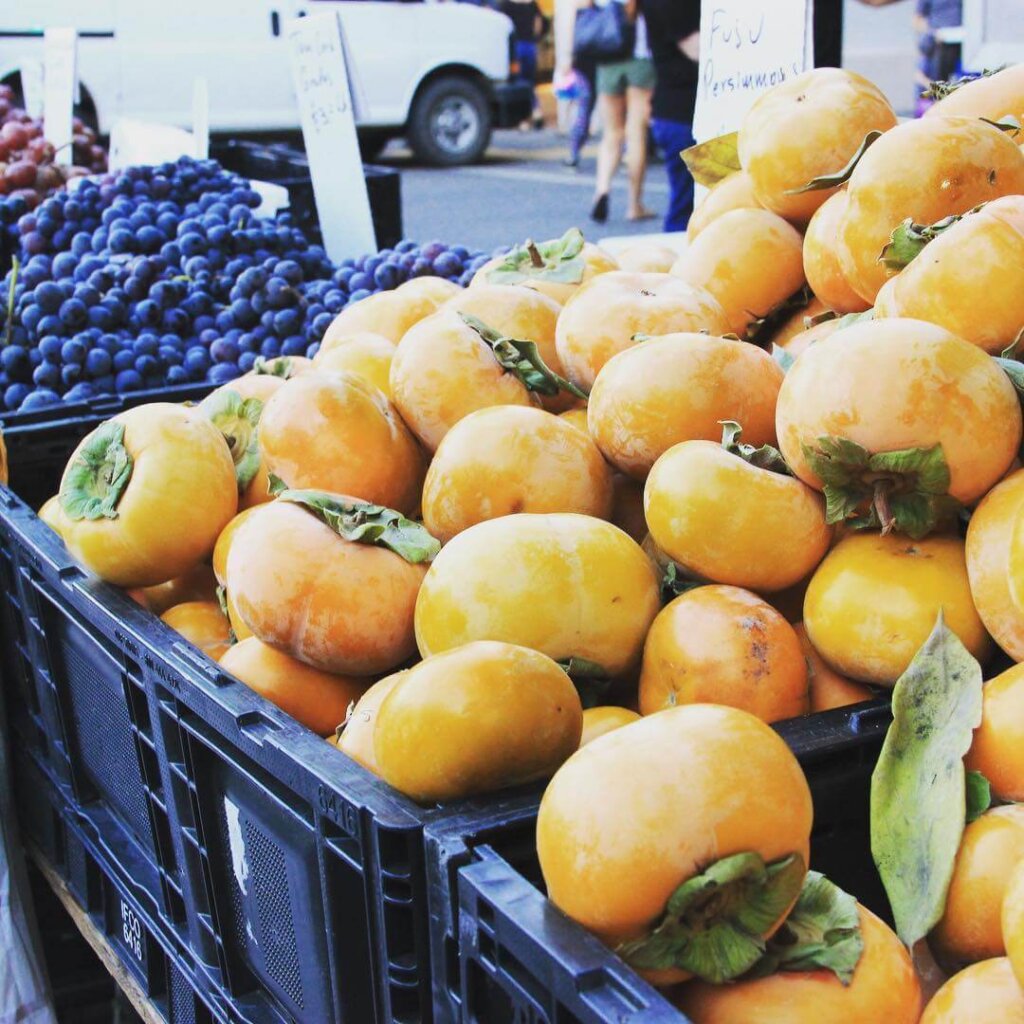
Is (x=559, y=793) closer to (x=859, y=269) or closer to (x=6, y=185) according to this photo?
(x=859, y=269)

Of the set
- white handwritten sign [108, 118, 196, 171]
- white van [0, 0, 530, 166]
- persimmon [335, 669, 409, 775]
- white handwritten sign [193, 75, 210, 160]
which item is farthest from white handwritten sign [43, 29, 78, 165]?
white van [0, 0, 530, 166]

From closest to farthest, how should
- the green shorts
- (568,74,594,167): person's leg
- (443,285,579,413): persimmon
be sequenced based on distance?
(443,285,579,413): persimmon < the green shorts < (568,74,594,167): person's leg

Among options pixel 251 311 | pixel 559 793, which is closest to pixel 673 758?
pixel 559 793

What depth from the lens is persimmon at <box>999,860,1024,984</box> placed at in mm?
763

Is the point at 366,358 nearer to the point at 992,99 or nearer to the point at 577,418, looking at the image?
the point at 577,418

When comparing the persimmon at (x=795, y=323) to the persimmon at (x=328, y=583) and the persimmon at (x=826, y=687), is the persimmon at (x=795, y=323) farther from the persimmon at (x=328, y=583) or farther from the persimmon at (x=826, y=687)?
the persimmon at (x=328, y=583)

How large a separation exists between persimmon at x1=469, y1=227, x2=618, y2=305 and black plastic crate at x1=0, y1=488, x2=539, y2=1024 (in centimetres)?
73

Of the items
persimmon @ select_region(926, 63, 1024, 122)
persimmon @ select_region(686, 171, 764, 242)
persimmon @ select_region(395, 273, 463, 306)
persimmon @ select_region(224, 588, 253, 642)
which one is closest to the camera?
persimmon @ select_region(224, 588, 253, 642)

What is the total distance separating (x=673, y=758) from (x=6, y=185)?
12.3 feet

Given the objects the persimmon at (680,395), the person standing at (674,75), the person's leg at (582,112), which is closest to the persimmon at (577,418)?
the persimmon at (680,395)

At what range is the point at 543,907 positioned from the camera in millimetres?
844

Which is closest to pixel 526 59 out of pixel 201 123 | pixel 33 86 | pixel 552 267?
pixel 33 86

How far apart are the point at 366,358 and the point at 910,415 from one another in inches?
32.1

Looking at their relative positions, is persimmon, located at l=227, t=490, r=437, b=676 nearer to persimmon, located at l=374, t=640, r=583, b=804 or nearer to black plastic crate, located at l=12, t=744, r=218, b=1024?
persimmon, located at l=374, t=640, r=583, b=804
